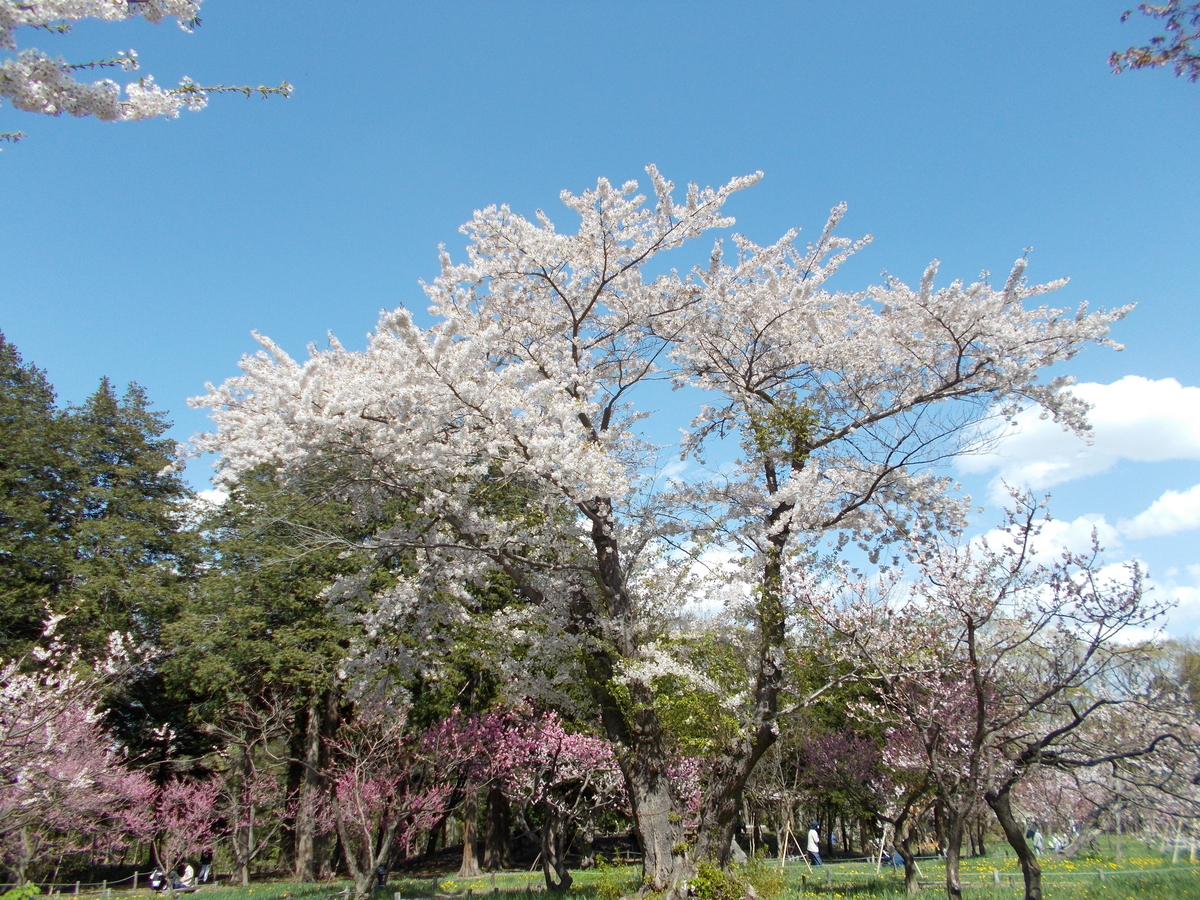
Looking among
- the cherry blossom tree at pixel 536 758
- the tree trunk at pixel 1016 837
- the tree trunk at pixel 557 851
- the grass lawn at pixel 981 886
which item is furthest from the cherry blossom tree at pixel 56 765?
the tree trunk at pixel 1016 837

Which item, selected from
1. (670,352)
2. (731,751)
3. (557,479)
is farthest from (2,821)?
(670,352)

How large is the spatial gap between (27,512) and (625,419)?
60.6 ft

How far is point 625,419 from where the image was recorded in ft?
34.6

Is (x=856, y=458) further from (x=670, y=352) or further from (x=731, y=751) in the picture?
(x=731, y=751)

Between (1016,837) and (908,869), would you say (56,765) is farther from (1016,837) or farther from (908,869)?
(1016,837)

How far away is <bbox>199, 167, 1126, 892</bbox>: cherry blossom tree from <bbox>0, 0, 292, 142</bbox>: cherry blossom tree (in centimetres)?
411

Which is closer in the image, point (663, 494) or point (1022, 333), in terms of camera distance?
point (1022, 333)

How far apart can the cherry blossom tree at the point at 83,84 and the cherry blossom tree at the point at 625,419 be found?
4112mm

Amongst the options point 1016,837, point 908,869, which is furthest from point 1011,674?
point 908,869

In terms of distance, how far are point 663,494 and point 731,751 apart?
336 centimetres

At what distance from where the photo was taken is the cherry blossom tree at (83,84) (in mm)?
2951

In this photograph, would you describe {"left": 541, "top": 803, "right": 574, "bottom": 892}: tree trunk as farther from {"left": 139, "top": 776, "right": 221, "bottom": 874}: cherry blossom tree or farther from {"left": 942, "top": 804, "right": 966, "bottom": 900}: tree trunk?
{"left": 139, "top": 776, "right": 221, "bottom": 874}: cherry blossom tree

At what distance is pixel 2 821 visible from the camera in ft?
25.1

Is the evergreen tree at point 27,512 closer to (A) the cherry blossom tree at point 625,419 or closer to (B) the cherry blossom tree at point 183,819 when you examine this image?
(B) the cherry blossom tree at point 183,819
